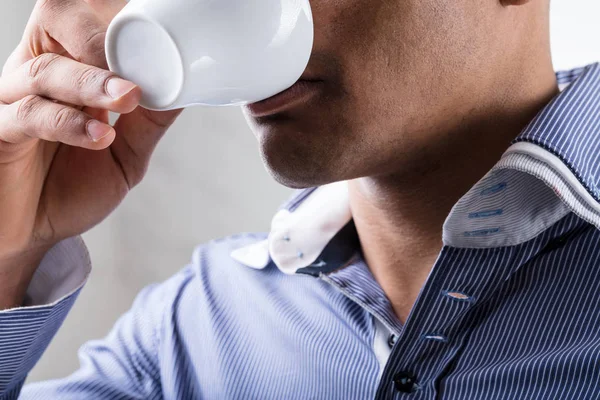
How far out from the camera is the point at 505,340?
3.06ft

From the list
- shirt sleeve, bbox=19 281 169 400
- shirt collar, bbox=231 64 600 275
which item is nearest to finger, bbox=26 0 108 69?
shirt collar, bbox=231 64 600 275

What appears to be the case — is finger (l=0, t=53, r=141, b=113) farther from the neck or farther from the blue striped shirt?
the neck

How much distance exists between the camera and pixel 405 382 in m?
0.94

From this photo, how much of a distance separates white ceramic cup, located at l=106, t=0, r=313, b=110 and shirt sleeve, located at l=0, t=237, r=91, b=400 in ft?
1.73

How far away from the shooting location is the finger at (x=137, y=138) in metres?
1.05

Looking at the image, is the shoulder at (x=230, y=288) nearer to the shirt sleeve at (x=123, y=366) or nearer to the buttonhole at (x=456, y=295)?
the shirt sleeve at (x=123, y=366)

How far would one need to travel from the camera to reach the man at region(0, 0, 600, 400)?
847 mm

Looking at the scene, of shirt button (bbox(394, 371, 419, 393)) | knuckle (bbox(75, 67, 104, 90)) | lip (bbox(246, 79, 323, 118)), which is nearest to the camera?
knuckle (bbox(75, 67, 104, 90))

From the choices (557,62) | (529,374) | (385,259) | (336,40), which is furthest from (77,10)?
(557,62)

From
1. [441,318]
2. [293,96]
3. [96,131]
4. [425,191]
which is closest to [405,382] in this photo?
[441,318]

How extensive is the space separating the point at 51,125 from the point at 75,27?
0.40 feet

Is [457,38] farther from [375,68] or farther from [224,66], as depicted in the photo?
[224,66]

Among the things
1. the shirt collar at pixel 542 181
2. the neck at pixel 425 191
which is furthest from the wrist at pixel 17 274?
the shirt collar at pixel 542 181

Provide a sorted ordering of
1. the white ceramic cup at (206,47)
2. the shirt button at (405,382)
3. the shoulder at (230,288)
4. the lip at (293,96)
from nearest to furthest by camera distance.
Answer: the white ceramic cup at (206,47) < the lip at (293,96) < the shirt button at (405,382) < the shoulder at (230,288)
